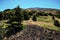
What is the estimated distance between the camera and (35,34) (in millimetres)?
44875

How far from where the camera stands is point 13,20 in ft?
180

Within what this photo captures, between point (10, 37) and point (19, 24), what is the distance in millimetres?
6464

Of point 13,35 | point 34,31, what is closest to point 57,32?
point 34,31

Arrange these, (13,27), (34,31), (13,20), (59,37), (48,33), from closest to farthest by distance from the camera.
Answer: (59,37) < (48,33) < (34,31) < (13,27) < (13,20)

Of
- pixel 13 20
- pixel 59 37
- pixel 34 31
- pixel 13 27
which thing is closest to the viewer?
pixel 59 37

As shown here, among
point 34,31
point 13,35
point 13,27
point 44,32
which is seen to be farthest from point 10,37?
point 44,32

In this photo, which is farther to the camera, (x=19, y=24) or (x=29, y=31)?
(x=19, y=24)

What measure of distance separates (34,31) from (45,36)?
17.2 ft

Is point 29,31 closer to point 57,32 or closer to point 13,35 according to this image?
point 13,35

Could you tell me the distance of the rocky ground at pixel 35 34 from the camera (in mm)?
41631

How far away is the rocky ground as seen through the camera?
41631 millimetres

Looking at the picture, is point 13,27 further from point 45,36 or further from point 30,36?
point 45,36

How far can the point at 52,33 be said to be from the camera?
4253 cm

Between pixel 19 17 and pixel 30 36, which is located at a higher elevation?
pixel 19 17
